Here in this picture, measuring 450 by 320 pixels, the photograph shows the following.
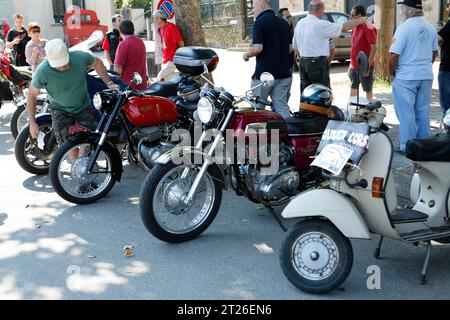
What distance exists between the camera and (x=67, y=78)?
6148 millimetres

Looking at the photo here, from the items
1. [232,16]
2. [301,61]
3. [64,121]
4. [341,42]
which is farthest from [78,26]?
[64,121]

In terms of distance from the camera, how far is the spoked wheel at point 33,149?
686cm

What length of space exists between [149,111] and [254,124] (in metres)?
1.42

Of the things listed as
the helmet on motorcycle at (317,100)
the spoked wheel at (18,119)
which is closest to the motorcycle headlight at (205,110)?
the helmet on motorcycle at (317,100)

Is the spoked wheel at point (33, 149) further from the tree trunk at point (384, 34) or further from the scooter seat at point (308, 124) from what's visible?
the tree trunk at point (384, 34)

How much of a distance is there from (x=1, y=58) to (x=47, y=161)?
10.8 ft

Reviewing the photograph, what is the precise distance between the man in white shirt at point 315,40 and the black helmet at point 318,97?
2.73m

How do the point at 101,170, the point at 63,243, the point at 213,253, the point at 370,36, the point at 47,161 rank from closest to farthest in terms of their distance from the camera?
the point at 213,253
the point at 63,243
the point at 101,170
the point at 47,161
the point at 370,36

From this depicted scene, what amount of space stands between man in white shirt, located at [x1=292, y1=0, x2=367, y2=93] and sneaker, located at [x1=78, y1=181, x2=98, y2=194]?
132 inches

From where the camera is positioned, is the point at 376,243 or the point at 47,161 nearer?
the point at 376,243

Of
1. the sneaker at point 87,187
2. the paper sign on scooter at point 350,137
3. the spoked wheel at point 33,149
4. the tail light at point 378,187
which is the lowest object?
the sneaker at point 87,187
